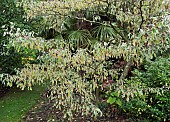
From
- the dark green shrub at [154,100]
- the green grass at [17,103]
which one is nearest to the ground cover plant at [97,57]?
the dark green shrub at [154,100]

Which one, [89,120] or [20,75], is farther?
[89,120]

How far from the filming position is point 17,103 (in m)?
5.12

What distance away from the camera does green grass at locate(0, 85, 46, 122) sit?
450 cm

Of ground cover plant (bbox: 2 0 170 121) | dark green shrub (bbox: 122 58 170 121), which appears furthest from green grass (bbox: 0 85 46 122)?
dark green shrub (bbox: 122 58 170 121)

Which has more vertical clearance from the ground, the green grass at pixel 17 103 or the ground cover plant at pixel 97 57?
the ground cover plant at pixel 97 57

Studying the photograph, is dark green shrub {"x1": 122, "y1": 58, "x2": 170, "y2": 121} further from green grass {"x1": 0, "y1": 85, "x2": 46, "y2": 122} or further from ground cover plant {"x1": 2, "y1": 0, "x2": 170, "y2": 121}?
green grass {"x1": 0, "y1": 85, "x2": 46, "y2": 122}

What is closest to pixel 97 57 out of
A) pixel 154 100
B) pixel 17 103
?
pixel 154 100

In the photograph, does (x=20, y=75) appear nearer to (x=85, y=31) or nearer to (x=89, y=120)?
(x=89, y=120)

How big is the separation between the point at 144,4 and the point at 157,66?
148 centimetres

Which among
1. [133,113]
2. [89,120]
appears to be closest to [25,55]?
[89,120]

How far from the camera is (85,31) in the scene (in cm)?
581

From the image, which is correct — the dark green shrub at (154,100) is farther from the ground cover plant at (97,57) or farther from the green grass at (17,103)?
the green grass at (17,103)

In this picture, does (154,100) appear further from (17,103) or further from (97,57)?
(17,103)

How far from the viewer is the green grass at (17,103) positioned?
177 inches
